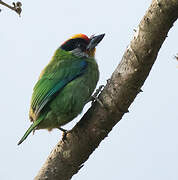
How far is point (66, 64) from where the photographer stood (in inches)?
147

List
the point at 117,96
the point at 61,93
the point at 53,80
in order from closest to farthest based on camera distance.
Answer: the point at 117,96
the point at 61,93
the point at 53,80

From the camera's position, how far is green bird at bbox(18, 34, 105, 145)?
334 cm

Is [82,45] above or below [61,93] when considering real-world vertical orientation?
above

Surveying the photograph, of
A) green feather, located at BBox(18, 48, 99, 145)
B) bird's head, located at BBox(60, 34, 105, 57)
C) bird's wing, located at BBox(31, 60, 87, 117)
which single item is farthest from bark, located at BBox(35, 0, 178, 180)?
bird's head, located at BBox(60, 34, 105, 57)

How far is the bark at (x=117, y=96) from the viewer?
231 centimetres

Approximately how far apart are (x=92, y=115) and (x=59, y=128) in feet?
2.03

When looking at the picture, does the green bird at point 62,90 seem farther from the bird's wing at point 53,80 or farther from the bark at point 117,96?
the bark at point 117,96

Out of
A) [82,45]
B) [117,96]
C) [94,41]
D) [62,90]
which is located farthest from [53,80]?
[117,96]

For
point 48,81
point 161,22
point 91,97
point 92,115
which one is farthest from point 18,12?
point 48,81

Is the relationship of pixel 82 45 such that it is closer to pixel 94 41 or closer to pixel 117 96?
pixel 94 41

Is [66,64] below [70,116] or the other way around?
the other way around

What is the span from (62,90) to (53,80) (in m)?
0.17

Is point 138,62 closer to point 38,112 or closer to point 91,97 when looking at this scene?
point 91,97

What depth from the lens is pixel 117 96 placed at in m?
2.63
